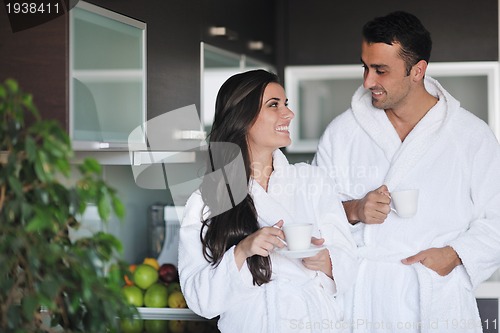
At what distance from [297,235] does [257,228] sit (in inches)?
13.5

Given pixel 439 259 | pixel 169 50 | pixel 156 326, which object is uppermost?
pixel 169 50

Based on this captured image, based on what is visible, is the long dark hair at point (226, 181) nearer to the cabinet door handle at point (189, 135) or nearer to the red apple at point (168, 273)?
the cabinet door handle at point (189, 135)

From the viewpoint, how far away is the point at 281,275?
2113 mm

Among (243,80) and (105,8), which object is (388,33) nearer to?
(243,80)

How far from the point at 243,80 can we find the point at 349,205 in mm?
504

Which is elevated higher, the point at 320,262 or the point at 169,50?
the point at 169,50

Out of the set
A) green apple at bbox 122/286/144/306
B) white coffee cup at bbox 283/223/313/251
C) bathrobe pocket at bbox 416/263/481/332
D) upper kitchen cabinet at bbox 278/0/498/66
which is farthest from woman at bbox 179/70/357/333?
upper kitchen cabinet at bbox 278/0/498/66

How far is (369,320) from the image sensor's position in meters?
2.32

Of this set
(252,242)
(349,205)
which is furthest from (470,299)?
(252,242)

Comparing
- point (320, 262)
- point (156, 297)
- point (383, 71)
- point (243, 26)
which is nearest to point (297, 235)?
point (320, 262)

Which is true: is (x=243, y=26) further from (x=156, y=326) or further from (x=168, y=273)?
(x=156, y=326)

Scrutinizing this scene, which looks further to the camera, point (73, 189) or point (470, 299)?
point (470, 299)

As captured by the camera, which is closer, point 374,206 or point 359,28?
point 374,206

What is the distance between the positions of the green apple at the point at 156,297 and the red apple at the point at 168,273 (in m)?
0.08
